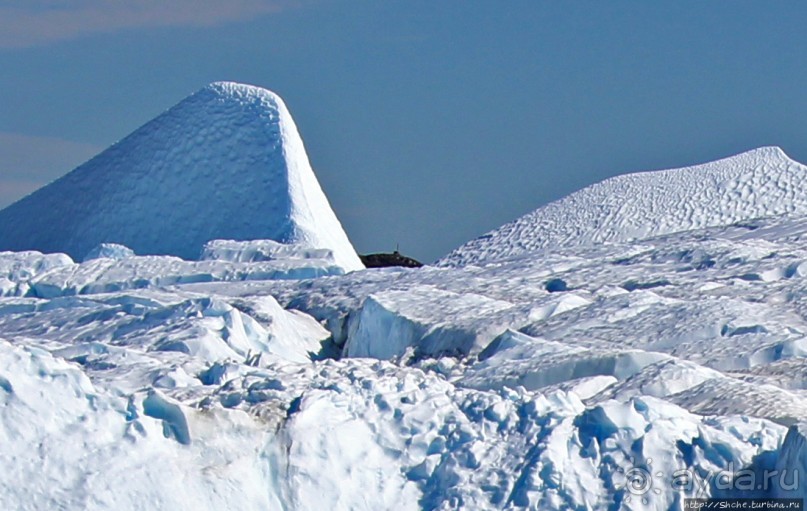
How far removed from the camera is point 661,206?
27.7m

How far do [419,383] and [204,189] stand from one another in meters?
14.6

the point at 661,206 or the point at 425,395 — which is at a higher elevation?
the point at 425,395

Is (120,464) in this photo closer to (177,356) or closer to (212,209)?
(177,356)

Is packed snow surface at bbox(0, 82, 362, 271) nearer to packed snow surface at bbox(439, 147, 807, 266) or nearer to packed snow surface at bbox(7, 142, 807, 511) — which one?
packed snow surface at bbox(439, 147, 807, 266)

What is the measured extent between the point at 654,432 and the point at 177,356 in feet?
16.6

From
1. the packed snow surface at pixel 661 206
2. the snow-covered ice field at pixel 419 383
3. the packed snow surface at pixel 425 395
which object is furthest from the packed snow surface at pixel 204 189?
the packed snow surface at pixel 425 395

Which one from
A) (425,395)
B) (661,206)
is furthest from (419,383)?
(661,206)

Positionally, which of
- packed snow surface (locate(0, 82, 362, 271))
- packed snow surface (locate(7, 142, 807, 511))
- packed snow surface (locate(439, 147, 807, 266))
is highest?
packed snow surface (locate(0, 82, 362, 271))

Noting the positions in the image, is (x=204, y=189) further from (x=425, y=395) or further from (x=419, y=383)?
→ (x=425, y=395)

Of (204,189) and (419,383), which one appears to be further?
(204,189)

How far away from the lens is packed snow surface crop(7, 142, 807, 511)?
317 inches

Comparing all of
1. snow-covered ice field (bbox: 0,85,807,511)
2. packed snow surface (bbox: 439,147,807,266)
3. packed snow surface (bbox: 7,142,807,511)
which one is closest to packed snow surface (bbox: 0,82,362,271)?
snow-covered ice field (bbox: 0,85,807,511)

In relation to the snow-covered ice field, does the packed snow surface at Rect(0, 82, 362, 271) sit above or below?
above

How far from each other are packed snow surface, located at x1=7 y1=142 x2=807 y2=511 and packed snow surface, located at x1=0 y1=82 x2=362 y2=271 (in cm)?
570
